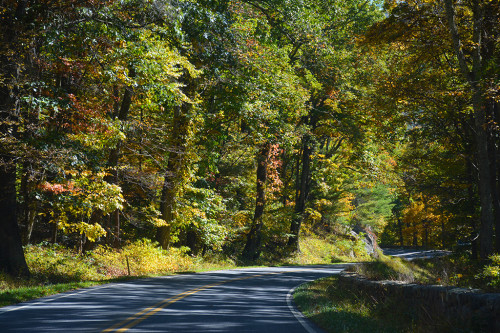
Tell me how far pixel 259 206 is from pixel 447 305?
75.9 ft

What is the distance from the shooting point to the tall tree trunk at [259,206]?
30.1 m

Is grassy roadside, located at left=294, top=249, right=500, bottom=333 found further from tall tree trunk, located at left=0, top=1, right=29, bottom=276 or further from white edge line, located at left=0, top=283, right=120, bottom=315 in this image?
tall tree trunk, located at left=0, top=1, right=29, bottom=276

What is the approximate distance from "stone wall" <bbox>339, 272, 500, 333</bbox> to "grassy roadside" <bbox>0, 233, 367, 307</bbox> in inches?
339

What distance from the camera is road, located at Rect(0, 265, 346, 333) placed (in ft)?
25.4

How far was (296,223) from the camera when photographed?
114ft

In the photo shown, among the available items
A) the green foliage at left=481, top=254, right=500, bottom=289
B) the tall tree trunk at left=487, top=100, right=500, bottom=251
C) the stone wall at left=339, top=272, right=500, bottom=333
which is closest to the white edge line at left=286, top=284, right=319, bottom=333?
the stone wall at left=339, top=272, right=500, bottom=333

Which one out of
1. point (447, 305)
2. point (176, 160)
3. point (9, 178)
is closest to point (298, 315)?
point (447, 305)

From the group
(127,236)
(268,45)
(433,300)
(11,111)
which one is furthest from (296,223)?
(433,300)

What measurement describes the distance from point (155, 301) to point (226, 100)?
1037 centimetres

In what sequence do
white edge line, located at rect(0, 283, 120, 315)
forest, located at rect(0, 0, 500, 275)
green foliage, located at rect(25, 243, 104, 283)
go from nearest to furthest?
1. white edge line, located at rect(0, 283, 120, 315)
2. forest, located at rect(0, 0, 500, 275)
3. green foliage, located at rect(25, 243, 104, 283)

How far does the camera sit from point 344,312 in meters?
9.83

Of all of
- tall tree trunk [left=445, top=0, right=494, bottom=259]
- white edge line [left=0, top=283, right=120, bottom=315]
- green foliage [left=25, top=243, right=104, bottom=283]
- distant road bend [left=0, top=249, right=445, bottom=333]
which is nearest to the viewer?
distant road bend [left=0, top=249, right=445, bottom=333]

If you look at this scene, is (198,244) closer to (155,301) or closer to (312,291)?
(312,291)

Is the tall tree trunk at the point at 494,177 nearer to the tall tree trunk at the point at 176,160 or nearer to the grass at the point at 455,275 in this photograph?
the grass at the point at 455,275
